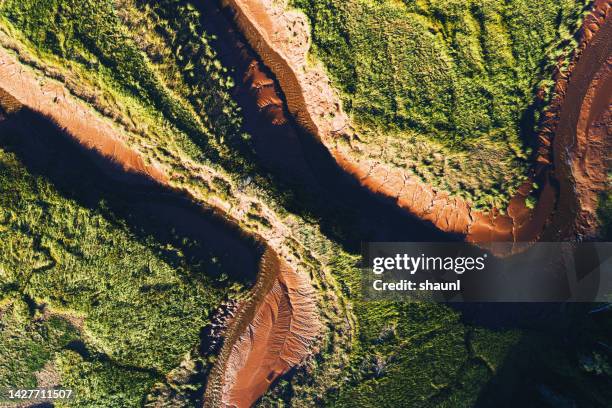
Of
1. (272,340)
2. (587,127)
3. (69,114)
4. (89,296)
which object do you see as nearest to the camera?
(89,296)

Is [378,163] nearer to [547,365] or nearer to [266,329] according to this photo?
[266,329]

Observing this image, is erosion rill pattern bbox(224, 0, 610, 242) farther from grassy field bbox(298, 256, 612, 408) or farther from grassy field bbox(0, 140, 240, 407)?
grassy field bbox(0, 140, 240, 407)

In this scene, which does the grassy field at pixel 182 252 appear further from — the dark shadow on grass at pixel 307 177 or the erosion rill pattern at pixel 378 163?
the erosion rill pattern at pixel 378 163

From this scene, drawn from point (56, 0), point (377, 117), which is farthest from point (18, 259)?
point (377, 117)

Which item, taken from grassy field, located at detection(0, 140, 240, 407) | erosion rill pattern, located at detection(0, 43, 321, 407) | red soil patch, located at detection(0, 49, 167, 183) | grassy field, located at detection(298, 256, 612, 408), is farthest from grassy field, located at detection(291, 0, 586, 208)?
grassy field, located at detection(0, 140, 240, 407)

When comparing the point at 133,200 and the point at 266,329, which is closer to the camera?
the point at 133,200

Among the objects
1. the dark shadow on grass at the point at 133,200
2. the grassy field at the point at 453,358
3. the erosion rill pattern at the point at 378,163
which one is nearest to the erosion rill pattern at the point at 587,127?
the erosion rill pattern at the point at 378,163

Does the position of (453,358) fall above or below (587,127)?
below

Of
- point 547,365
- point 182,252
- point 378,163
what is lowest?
point 547,365

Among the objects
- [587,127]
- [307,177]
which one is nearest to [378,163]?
[307,177]
